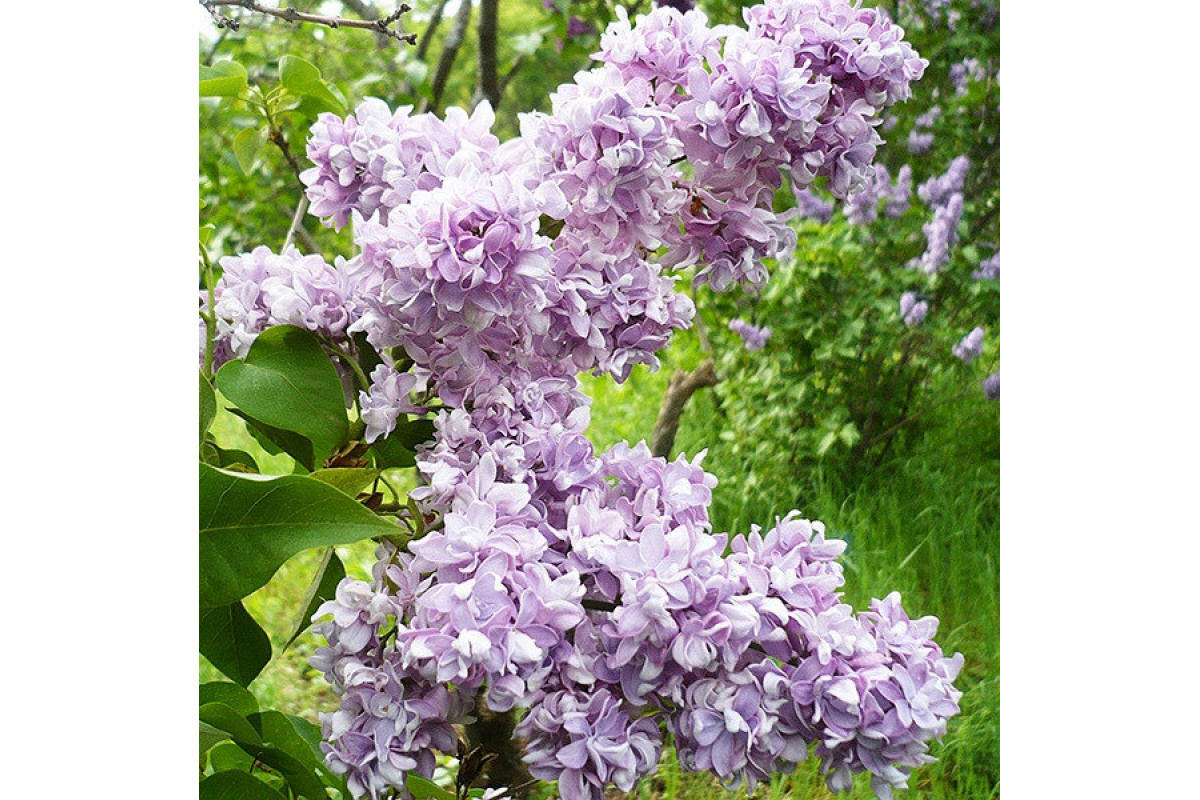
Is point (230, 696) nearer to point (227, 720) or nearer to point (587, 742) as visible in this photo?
point (227, 720)

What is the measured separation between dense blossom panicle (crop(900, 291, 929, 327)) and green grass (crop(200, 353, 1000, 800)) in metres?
0.10

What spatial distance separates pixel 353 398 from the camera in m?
0.48

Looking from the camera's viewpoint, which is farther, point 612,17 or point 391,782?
point 612,17

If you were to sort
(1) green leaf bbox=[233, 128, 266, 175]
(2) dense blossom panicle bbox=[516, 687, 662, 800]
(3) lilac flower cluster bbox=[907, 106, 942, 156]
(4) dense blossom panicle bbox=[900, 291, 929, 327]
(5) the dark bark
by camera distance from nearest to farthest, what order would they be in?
1. (2) dense blossom panicle bbox=[516, 687, 662, 800]
2. (1) green leaf bbox=[233, 128, 266, 175]
3. (5) the dark bark
4. (4) dense blossom panicle bbox=[900, 291, 929, 327]
5. (3) lilac flower cluster bbox=[907, 106, 942, 156]

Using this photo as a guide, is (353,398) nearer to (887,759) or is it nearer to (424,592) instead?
(424,592)

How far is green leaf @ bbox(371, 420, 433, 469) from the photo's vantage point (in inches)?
18.1

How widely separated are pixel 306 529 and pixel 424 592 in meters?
0.04

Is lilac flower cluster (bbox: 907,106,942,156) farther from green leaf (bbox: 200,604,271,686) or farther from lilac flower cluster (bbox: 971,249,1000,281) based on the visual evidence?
green leaf (bbox: 200,604,271,686)

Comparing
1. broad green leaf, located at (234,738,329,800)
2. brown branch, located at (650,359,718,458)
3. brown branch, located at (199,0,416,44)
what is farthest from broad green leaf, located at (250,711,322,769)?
brown branch, located at (650,359,718,458)

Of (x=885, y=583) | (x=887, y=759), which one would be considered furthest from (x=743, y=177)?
(x=885, y=583)

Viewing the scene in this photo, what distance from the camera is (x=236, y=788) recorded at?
432 mm

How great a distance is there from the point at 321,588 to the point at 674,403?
1.80ft
